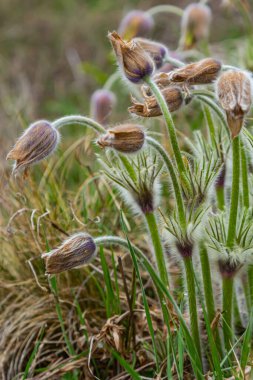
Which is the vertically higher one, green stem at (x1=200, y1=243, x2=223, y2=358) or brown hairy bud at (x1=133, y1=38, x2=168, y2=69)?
brown hairy bud at (x1=133, y1=38, x2=168, y2=69)

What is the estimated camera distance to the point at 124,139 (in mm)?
1311

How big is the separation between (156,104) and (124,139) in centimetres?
12

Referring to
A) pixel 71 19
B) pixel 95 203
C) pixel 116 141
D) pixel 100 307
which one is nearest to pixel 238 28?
pixel 71 19

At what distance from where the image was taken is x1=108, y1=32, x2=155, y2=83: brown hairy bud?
53.6 inches

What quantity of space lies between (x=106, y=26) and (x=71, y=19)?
0.33m

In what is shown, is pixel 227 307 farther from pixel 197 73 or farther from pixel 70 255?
pixel 197 73

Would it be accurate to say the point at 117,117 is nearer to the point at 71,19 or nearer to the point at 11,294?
the point at 11,294

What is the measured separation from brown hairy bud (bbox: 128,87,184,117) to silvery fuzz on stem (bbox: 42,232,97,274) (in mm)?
280

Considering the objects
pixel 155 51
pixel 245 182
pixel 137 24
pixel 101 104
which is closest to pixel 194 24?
pixel 137 24

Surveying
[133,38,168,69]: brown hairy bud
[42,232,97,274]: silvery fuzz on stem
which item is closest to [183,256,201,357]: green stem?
[42,232,97,274]: silvery fuzz on stem

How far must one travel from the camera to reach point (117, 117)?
3.50 metres

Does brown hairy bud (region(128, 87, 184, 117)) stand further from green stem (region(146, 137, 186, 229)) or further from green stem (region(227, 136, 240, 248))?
green stem (region(227, 136, 240, 248))

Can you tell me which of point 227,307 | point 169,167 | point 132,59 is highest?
point 132,59

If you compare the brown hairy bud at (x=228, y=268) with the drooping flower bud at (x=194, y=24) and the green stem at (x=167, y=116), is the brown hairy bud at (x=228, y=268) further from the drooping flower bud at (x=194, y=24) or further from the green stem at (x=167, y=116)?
the drooping flower bud at (x=194, y=24)
